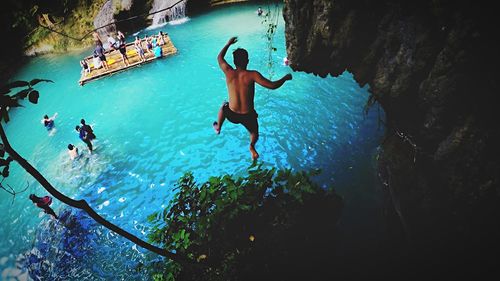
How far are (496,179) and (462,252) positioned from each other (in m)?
2.09

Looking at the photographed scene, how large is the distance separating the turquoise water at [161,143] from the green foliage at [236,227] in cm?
299

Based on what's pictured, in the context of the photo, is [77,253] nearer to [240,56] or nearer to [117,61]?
[240,56]

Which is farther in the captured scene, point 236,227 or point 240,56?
point 236,227

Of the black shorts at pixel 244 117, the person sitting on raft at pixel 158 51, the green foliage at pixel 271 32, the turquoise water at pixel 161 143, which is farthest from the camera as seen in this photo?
the person sitting on raft at pixel 158 51

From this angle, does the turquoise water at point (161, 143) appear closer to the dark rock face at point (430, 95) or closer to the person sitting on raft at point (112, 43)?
the dark rock face at point (430, 95)

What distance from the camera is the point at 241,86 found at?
568 centimetres

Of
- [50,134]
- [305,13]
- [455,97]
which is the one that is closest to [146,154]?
[50,134]

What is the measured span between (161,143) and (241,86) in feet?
31.6

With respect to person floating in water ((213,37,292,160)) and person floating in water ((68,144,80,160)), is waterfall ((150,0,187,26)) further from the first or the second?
person floating in water ((213,37,292,160))

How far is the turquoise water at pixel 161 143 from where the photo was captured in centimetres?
1023

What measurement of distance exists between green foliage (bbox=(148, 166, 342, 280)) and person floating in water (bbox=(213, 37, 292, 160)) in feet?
4.28

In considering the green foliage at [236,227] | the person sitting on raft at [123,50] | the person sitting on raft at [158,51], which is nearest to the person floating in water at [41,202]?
the green foliage at [236,227]

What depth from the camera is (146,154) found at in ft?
44.9

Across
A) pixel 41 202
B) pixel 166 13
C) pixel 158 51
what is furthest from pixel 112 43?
pixel 41 202
